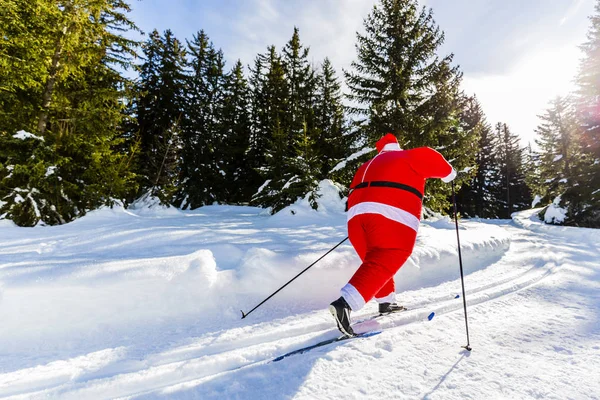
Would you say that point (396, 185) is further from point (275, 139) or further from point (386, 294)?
point (275, 139)

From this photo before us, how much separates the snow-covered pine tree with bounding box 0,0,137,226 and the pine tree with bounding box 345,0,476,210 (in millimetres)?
8545

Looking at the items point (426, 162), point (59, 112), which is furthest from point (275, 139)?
point (426, 162)

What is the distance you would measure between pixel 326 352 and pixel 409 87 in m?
10.2

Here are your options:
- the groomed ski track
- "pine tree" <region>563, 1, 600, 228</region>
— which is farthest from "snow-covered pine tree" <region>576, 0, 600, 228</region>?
the groomed ski track

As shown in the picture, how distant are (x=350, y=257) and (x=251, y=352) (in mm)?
2152

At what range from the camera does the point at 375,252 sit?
2359mm

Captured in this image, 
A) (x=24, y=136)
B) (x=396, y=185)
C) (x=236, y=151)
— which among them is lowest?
(x=396, y=185)

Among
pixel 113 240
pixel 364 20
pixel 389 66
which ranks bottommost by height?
pixel 113 240

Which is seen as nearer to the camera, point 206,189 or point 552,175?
point 206,189

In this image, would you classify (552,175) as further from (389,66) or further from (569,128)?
(389,66)

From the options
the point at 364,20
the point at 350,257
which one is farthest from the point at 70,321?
the point at 364,20

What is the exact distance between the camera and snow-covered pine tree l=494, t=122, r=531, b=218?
1435 inches

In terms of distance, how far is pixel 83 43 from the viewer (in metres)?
8.56

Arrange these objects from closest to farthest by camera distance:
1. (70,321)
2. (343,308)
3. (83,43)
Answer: (343,308)
(70,321)
(83,43)
